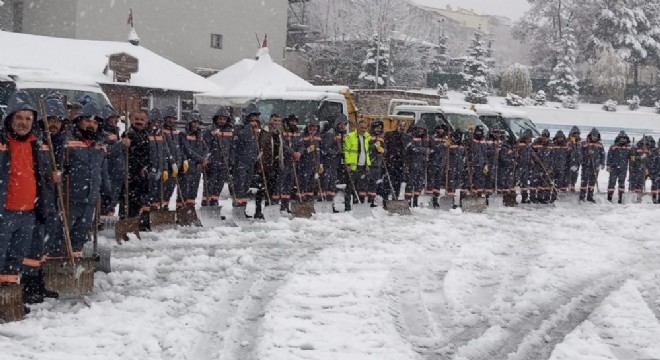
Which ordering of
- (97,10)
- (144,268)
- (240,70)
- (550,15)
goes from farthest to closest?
(550,15) → (97,10) → (240,70) → (144,268)

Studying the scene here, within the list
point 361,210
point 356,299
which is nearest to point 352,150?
point 361,210

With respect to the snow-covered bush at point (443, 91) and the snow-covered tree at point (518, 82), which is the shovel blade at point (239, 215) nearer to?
the snow-covered bush at point (443, 91)

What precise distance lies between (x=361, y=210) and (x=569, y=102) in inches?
1238

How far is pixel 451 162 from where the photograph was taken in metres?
14.7

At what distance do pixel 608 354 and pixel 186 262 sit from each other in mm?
4709

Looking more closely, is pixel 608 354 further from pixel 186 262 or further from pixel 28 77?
pixel 28 77

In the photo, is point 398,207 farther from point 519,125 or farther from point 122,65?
point 122,65

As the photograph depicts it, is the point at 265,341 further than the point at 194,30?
No

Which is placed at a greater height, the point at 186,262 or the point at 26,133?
the point at 26,133

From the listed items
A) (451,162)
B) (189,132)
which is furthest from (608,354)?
(451,162)

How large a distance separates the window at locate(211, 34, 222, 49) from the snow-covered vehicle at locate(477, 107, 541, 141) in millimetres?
20904

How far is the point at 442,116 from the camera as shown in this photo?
1725cm

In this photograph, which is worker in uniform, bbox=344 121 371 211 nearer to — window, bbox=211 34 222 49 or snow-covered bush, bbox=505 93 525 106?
window, bbox=211 34 222 49

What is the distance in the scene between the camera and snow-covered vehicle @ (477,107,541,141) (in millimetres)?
18703
